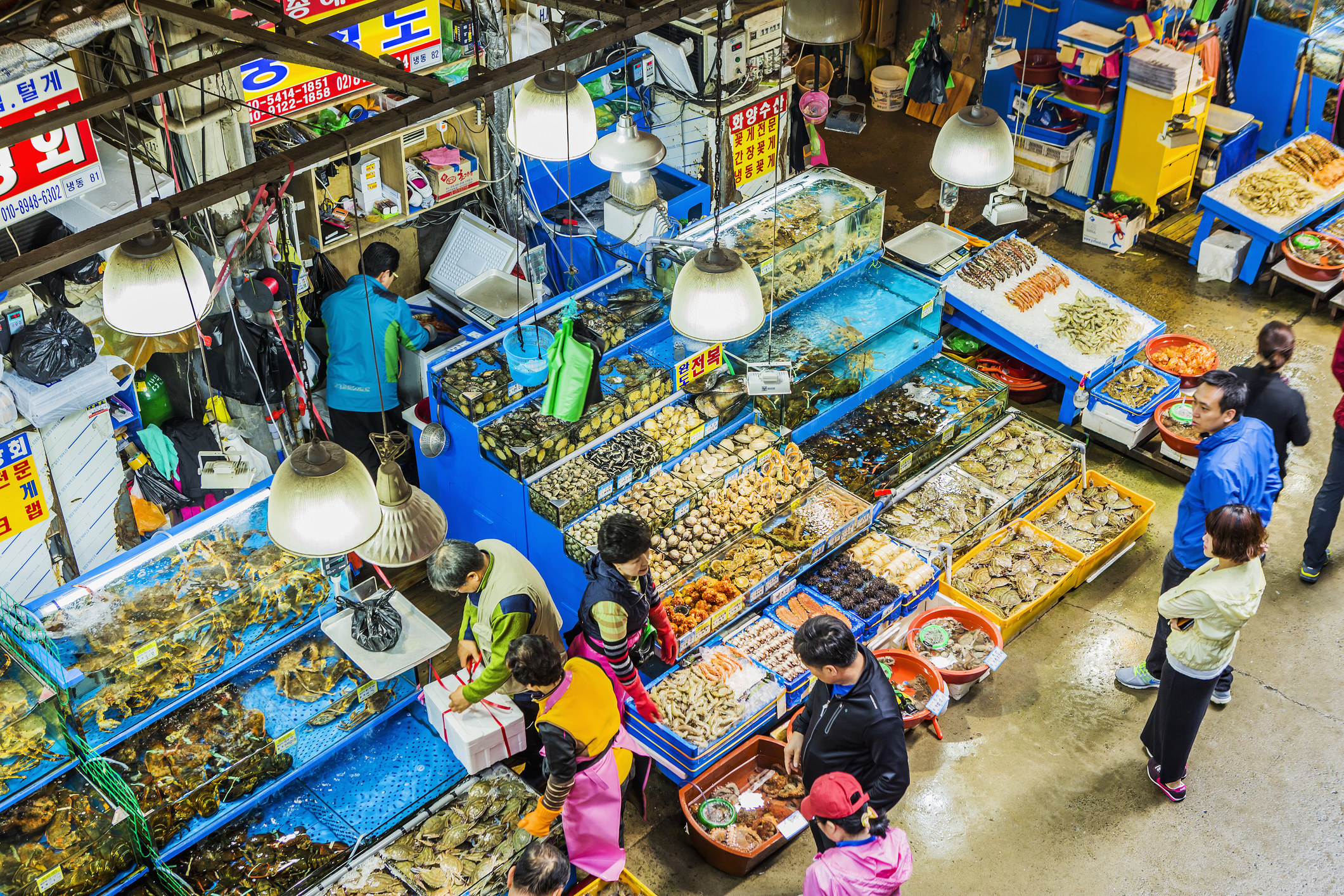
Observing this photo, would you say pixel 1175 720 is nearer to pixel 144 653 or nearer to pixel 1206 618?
pixel 1206 618

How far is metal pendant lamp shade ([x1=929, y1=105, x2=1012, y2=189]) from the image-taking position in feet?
20.9

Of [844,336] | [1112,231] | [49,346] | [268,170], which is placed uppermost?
[268,170]

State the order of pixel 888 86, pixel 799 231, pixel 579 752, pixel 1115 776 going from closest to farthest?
pixel 579 752 → pixel 1115 776 → pixel 799 231 → pixel 888 86

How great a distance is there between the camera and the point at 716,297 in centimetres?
526

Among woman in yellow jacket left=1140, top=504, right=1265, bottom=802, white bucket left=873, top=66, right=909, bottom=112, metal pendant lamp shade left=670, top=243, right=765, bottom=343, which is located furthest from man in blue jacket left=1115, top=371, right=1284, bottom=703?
white bucket left=873, top=66, right=909, bottom=112

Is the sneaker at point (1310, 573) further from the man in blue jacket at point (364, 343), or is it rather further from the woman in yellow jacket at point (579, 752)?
the man in blue jacket at point (364, 343)

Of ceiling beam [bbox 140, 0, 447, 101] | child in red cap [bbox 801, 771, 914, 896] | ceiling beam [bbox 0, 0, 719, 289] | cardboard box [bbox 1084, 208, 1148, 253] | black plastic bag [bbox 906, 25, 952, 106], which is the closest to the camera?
ceiling beam [bbox 0, 0, 719, 289]

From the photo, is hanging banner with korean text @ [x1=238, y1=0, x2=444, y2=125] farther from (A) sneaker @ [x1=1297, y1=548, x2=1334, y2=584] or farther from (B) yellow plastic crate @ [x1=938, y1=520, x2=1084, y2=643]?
(A) sneaker @ [x1=1297, y1=548, x2=1334, y2=584]

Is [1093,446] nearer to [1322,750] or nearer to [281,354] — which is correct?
[1322,750]

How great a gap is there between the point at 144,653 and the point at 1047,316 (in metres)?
6.56

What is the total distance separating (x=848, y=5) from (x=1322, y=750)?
5.24m

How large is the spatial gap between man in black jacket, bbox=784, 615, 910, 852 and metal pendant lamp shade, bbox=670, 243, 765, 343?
50.1 inches

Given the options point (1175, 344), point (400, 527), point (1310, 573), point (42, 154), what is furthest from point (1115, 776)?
point (42, 154)

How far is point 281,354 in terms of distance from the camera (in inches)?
294
